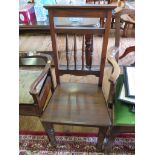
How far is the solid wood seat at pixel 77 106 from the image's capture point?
1.05 meters

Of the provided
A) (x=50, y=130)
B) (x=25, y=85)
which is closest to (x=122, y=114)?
(x=50, y=130)

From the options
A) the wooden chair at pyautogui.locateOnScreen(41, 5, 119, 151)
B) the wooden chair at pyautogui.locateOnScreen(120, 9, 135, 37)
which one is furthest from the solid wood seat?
the wooden chair at pyautogui.locateOnScreen(120, 9, 135, 37)

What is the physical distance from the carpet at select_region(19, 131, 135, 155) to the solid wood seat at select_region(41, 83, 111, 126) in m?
0.40

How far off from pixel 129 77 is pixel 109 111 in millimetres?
271

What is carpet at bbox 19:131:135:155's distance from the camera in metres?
1.33

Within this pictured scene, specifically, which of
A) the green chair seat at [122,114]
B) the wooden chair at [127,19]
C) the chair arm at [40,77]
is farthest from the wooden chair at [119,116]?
the wooden chair at [127,19]

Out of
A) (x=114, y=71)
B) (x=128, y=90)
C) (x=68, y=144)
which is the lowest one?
(x=68, y=144)

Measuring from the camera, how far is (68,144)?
4.51 ft

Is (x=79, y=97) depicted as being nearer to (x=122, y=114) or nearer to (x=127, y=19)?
(x=122, y=114)

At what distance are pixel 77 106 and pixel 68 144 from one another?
0.42m

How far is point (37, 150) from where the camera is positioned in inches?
52.8

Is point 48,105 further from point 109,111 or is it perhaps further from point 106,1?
point 106,1
